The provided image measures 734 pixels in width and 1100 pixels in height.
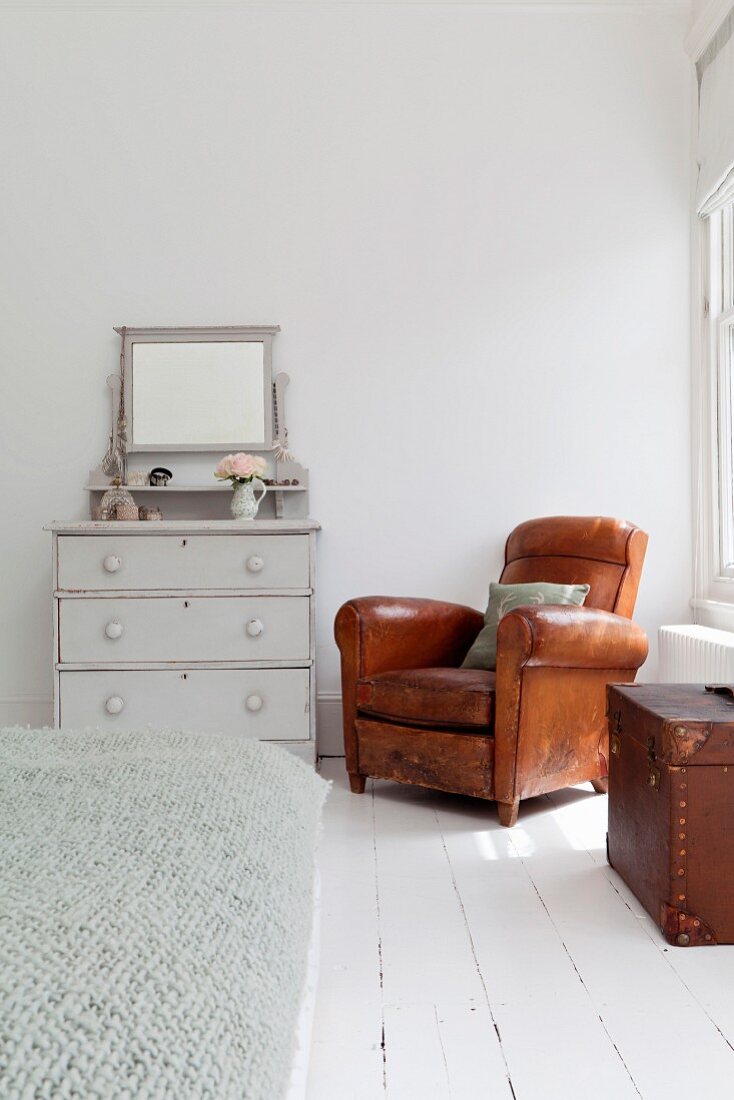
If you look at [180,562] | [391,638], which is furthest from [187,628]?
[391,638]

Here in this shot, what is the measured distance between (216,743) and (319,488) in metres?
2.46

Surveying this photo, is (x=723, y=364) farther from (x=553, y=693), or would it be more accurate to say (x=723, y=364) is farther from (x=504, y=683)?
(x=504, y=683)

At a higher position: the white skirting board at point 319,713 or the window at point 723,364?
the window at point 723,364

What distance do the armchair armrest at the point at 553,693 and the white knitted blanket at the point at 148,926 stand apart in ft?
4.92

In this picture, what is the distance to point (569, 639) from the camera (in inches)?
112

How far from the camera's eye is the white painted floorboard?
144cm

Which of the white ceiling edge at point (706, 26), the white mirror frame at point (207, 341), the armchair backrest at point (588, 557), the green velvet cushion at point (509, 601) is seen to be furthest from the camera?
the white mirror frame at point (207, 341)

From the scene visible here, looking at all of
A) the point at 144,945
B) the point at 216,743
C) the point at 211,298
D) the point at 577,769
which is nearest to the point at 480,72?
the point at 211,298

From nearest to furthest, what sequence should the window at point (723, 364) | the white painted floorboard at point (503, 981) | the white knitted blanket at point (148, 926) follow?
the white knitted blanket at point (148, 926) → the white painted floorboard at point (503, 981) → the window at point (723, 364)

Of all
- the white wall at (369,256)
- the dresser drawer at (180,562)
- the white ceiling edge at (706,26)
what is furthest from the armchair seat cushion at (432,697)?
the white ceiling edge at (706,26)

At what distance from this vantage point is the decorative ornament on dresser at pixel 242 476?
356 cm

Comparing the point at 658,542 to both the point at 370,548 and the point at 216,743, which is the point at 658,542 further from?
the point at 216,743

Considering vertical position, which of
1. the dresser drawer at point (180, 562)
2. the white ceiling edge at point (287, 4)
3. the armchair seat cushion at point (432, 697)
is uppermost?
the white ceiling edge at point (287, 4)

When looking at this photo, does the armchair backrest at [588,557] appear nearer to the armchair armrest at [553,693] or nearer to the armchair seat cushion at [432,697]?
the armchair armrest at [553,693]
